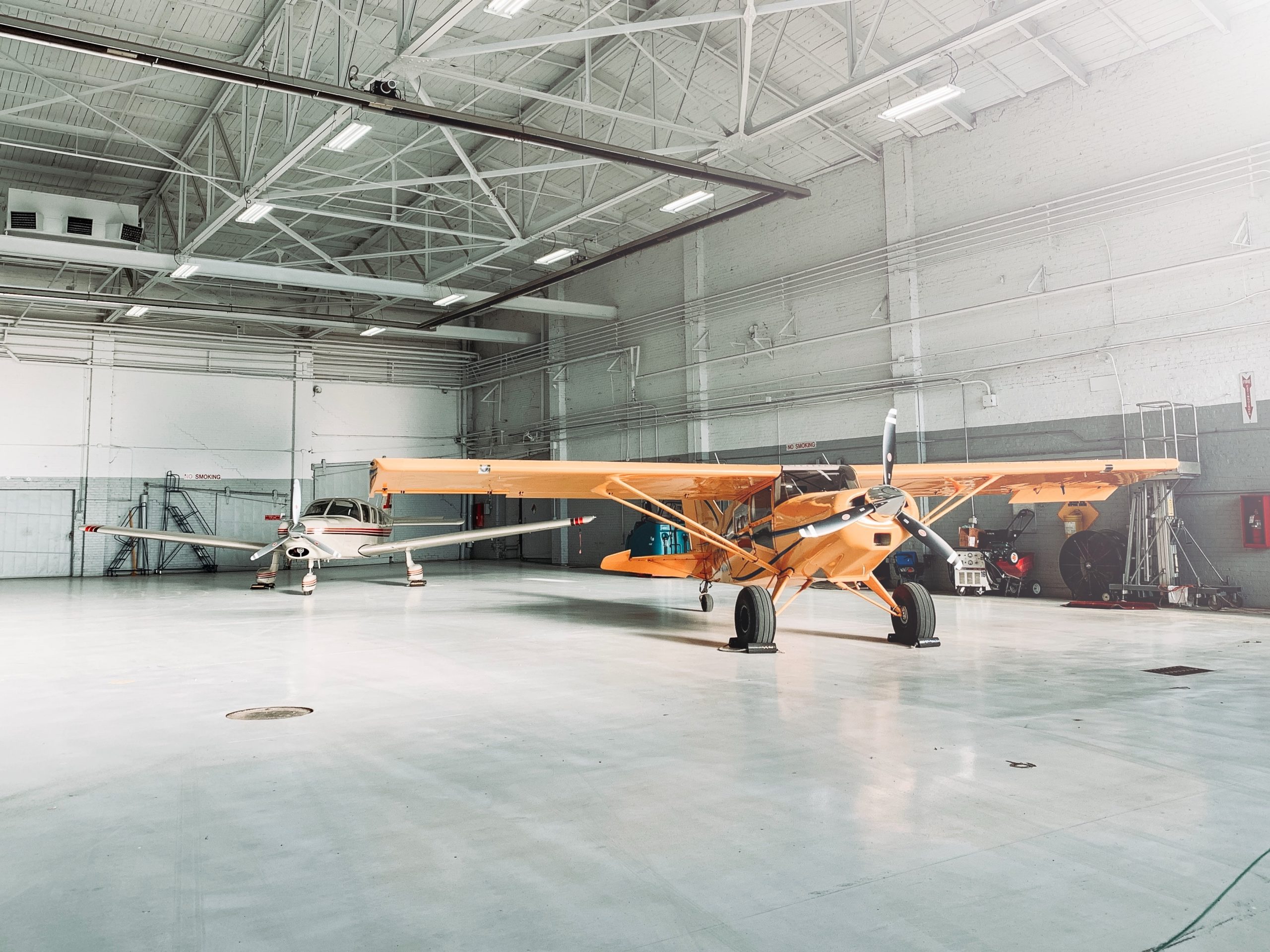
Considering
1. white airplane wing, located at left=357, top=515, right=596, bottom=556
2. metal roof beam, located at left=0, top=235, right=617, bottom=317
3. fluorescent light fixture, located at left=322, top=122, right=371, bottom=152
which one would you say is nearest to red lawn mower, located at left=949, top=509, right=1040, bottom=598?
white airplane wing, located at left=357, top=515, right=596, bottom=556

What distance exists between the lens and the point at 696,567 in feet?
37.5

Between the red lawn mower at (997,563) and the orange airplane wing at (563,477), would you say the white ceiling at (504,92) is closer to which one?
the orange airplane wing at (563,477)

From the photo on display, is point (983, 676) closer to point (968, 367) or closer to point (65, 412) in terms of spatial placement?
point (968, 367)

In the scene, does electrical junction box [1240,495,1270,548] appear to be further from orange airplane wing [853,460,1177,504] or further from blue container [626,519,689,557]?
blue container [626,519,689,557]

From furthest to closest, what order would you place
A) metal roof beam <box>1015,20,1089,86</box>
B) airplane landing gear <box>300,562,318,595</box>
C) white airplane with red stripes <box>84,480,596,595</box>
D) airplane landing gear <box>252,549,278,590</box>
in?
1. airplane landing gear <box>252,549,278,590</box>
2. white airplane with red stripes <box>84,480,596,595</box>
3. airplane landing gear <box>300,562,318,595</box>
4. metal roof beam <box>1015,20,1089,86</box>

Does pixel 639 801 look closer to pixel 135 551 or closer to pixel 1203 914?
pixel 1203 914

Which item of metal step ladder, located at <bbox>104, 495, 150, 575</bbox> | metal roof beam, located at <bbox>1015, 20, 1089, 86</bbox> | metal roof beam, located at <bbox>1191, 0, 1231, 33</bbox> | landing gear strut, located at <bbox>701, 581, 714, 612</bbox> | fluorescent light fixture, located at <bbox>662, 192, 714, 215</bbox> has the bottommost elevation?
landing gear strut, located at <bbox>701, 581, 714, 612</bbox>

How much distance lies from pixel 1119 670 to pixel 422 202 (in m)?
18.7

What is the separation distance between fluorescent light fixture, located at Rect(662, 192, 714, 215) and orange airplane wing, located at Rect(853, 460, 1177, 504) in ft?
21.2

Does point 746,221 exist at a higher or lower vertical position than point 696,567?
higher

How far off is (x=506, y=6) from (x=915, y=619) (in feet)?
27.3

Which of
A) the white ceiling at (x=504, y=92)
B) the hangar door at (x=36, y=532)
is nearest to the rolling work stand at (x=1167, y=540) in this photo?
the white ceiling at (x=504, y=92)

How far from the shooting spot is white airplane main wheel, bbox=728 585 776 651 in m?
8.29

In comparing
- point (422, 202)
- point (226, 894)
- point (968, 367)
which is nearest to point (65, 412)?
point (422, 202)
